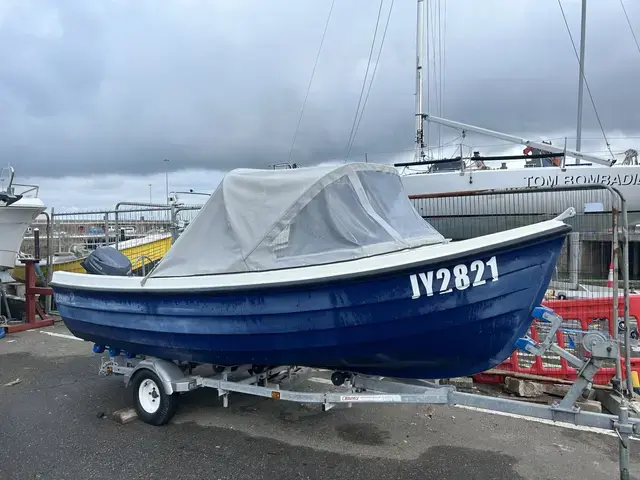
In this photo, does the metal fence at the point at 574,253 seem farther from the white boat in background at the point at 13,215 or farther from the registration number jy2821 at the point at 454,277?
the white boat in background at the point at 13,215

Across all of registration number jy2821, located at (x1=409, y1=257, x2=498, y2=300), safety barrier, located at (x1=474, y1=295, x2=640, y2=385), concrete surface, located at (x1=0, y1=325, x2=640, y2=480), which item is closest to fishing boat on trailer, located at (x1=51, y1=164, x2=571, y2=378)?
registration number jy2821, located at (x1=409, y1=257, x2=498, y2=300)

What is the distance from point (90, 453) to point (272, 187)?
281 cm

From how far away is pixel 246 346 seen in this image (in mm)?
3998

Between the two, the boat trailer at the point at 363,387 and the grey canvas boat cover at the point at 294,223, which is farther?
the grey canvas boat cover at the point at 294,223

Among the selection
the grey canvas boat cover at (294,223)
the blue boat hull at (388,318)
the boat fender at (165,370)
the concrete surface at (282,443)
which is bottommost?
the concrete surface at (282,443)

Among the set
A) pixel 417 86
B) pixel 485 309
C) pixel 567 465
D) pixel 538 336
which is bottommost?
pixel 567 465

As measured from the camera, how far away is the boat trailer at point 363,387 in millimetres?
3207

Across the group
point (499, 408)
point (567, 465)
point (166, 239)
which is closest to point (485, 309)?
point (499, 408)

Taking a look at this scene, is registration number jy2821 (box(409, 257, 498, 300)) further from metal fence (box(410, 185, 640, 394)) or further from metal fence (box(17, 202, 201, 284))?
metal fence (box(17, 202, 201, 284))

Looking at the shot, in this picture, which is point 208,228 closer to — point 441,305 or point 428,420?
point 441,305

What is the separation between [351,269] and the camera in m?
3.50

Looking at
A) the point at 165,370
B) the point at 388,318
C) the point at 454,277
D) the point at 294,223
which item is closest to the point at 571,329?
the point at 454,277

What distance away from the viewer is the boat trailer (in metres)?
3.21

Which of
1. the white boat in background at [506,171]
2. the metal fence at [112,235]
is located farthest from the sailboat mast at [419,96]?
the metal fence at [112,235]
